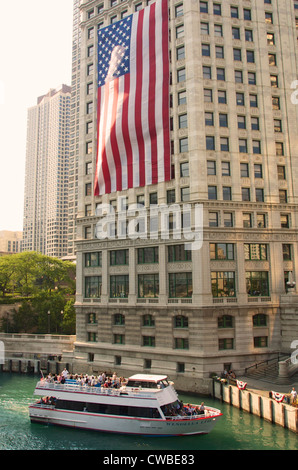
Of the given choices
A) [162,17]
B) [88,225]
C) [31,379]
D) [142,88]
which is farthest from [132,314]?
[162,17]

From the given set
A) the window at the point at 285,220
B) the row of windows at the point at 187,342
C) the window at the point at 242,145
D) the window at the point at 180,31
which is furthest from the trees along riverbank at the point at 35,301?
the window at the point at 180,31

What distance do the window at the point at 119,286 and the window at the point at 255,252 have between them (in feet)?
54.4

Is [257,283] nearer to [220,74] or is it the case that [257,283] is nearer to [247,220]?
[247,220]

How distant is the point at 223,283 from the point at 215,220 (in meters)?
8.00

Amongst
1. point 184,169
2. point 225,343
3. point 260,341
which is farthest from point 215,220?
point 260,341

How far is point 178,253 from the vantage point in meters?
51.3

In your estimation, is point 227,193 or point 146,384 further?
point 227,193

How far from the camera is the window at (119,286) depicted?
56125mm

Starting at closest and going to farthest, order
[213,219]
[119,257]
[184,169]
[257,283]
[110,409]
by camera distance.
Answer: [110,409] → [213,219] → [257,283] → [184,169] → [119,257]

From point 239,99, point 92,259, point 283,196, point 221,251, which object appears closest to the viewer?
point 221,251

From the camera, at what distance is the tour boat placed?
35156mm

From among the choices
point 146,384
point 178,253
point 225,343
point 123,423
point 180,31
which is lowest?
point 123,423

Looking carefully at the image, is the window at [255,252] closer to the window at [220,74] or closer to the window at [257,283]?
the window at [257,283]

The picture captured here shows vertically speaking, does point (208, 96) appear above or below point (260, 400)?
above
